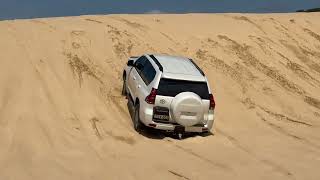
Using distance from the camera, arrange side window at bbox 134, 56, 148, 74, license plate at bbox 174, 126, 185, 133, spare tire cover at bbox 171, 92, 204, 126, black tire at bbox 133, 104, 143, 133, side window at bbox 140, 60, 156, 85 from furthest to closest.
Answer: side window at bbox 134, 56, 148, 74, side window at bbox 140, 60, 156, 85, black tire at bbox 133, 104, 143, 133, license plate at bbox 174, 126, 185, 133, spare tire cover at bbox 171, 92, 204, 126

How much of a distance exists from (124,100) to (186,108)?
3394mm

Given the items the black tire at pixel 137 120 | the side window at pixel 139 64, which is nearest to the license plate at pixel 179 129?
the black tire at pixel 137 120

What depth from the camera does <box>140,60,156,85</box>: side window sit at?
13.8m

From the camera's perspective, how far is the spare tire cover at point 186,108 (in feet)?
42.6


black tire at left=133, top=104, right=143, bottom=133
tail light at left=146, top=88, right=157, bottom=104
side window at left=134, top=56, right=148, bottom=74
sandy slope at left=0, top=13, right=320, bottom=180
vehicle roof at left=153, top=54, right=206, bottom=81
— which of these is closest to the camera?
sandy slope at left=0, top=13, right=320, bottom=180

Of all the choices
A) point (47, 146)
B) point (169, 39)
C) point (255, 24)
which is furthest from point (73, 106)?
point (255, 24)

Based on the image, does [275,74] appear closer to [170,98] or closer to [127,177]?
[170,98]

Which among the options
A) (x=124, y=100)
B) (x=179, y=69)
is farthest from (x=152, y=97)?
(x=124, y=100)

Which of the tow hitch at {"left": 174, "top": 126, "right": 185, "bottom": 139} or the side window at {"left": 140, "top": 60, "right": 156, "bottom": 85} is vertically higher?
the side window at {"left": 140, "top": 60, "right": 156, "bottom": 85}

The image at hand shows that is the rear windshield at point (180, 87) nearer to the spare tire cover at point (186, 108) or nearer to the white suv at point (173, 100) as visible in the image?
the white suv at point (173, 100)

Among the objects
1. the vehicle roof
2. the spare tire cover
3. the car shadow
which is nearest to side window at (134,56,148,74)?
the vehicle roof

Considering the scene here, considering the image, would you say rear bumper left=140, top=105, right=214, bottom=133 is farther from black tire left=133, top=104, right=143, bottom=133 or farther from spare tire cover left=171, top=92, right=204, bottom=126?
black tire left=133, top=104, right=143, bottom=133

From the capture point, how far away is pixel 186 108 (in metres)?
13.0

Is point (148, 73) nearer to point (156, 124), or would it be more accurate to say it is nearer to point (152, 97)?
point (152, 97)
